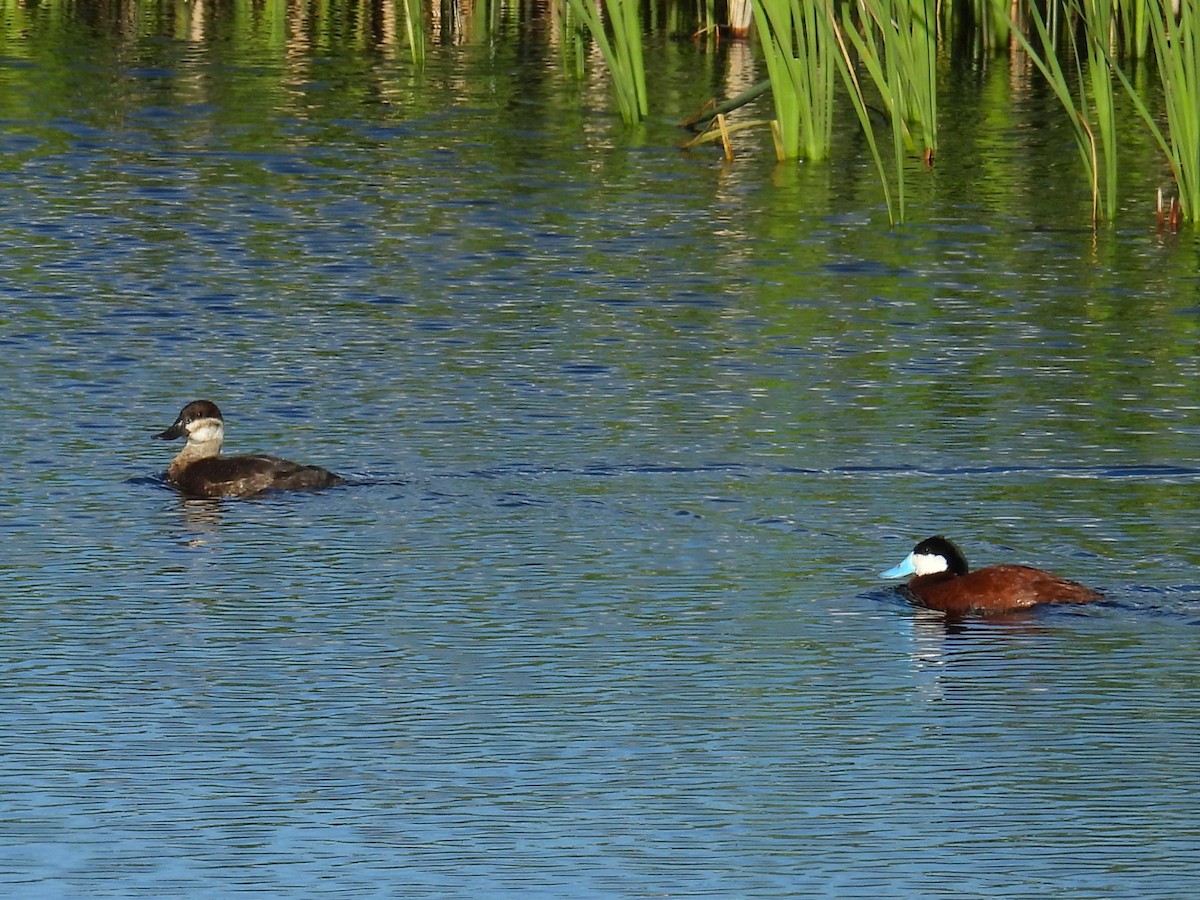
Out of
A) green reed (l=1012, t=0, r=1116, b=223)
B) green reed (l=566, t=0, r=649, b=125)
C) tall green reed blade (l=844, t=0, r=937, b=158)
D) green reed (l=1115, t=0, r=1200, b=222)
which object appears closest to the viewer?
green reed (l=1012, t=0, r=1116, b=223)

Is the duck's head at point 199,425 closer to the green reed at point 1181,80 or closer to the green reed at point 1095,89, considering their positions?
the green reed at point 1095,89

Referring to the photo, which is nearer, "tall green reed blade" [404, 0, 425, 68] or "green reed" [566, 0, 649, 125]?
"green reed" [566, 0, 649, 125]

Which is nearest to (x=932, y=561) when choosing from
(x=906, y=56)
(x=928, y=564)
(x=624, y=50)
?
(x=928, y=564)

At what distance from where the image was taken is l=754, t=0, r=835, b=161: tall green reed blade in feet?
52.2

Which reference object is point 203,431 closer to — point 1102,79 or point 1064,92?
point 1064,92

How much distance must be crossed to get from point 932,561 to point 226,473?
312cm

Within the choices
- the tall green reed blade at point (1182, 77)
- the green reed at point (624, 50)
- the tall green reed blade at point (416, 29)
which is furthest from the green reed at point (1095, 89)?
the tall green reed blade at point (416, 29)

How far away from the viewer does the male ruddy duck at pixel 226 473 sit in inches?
399

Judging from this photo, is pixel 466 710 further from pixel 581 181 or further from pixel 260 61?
pixel 260 61

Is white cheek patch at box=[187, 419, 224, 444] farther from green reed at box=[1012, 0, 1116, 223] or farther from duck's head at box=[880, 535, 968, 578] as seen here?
green reed at box=[1012, 0, 1116, 223]

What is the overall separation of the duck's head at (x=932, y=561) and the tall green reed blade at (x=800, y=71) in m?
6.77

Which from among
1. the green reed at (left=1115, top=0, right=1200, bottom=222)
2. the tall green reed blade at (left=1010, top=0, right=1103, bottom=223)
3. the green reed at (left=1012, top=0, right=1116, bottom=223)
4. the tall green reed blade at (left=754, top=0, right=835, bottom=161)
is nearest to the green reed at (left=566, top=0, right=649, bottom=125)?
the tall green reed blade at (left=754, top=0, right=835, bottom=161)

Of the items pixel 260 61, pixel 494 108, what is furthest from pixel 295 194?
pixel 260 61

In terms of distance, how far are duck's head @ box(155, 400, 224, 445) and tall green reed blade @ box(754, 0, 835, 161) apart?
5617 millimetres
